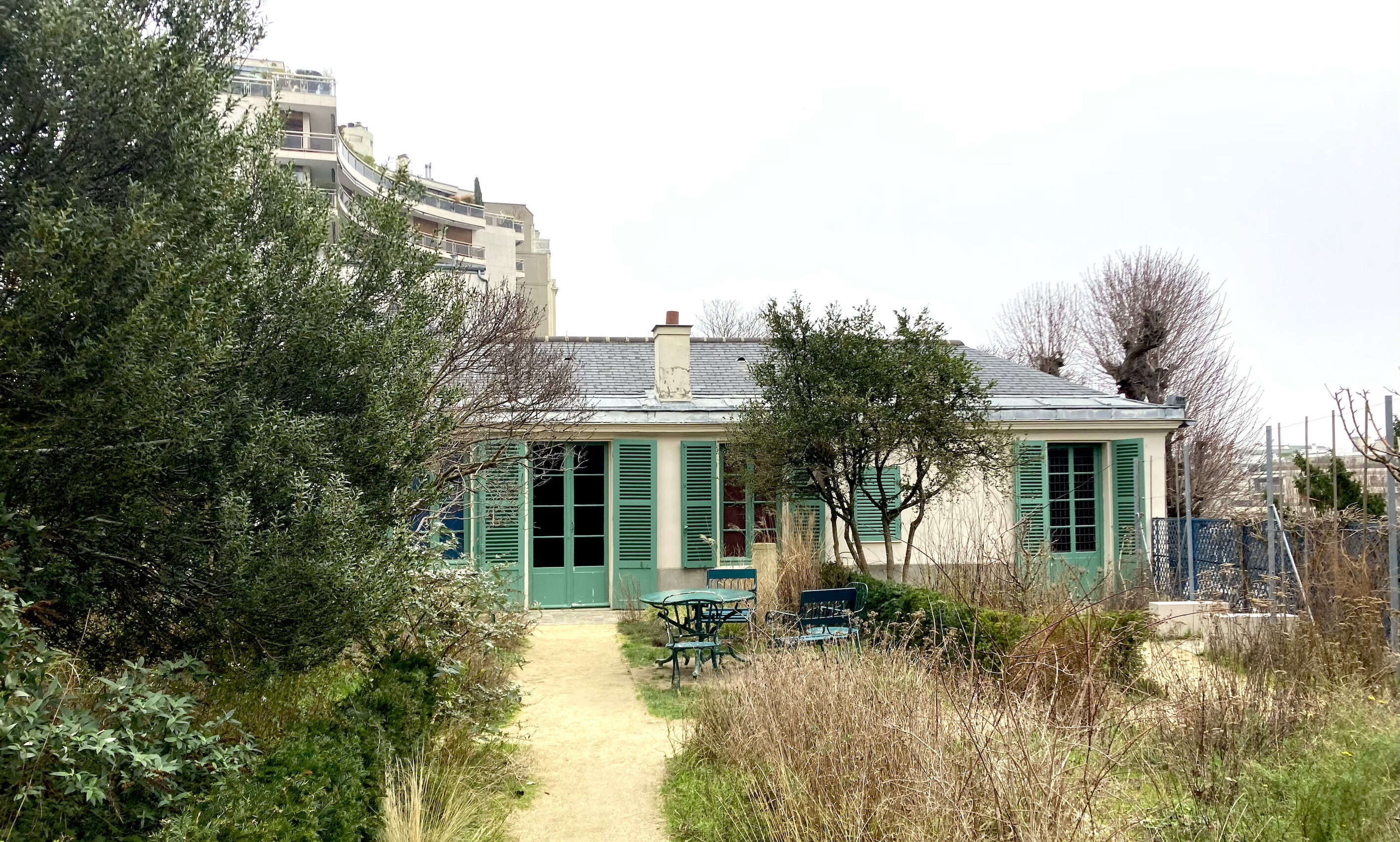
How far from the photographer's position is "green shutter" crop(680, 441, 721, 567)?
13.1 meters

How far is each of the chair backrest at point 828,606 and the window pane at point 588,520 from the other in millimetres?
5030

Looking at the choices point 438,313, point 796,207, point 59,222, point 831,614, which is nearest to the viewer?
point 59,222

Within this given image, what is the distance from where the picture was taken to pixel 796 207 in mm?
9945

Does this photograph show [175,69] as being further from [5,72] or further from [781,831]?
[781,831]

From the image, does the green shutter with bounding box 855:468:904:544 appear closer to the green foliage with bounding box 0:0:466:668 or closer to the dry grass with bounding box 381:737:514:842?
the dry grass with bounding box 381:737:514:842

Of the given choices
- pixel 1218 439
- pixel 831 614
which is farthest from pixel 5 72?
pixel 1218 439

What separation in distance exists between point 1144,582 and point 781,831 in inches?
331

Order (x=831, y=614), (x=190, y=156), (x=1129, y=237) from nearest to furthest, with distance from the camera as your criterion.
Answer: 1. (x=190, y=156)
2. (x=831, y=614)
3. (x=1129, y=237)

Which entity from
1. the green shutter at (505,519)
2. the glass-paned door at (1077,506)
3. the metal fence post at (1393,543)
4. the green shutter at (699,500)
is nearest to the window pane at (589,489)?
the green shutter at (505,519)

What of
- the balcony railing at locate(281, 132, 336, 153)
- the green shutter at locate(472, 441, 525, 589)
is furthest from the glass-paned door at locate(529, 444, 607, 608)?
the balcony railing at locate(281, 132, 336, 153)

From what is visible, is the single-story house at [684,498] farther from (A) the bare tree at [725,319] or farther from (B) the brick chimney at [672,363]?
(A) the bare tree at [725,319]

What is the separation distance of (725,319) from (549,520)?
23531 mm

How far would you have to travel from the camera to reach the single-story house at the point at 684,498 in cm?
1291

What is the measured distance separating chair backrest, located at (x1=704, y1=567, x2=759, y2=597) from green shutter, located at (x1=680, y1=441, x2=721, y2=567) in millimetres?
1625
